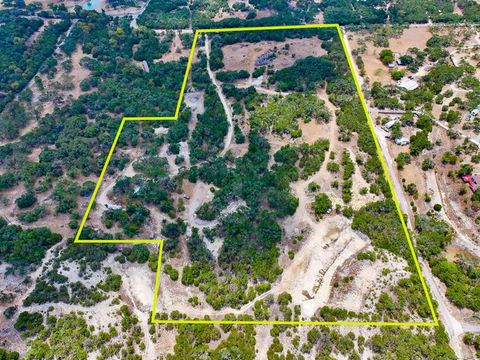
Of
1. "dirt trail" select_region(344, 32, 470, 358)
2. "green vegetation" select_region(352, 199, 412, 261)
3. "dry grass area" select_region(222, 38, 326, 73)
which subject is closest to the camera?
"dirt trail" select_region(344, 32, 470, 358)

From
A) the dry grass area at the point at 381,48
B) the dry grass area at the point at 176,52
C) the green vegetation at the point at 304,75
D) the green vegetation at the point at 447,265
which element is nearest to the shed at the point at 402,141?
the green vegetation at the point at 447,265

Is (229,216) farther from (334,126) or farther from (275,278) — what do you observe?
(334,126)

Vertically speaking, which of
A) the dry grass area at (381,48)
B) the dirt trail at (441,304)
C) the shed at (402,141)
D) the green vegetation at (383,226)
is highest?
the dry grass area at (381,48)

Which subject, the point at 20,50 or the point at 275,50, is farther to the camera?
the point at 20,50

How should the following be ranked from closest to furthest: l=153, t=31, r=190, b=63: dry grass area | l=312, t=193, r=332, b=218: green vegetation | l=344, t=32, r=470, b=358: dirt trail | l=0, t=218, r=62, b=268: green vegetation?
l=344, t=32, r=470, b=358: dirt trail → l=0, t=218, r=62, b=268: green vegetation → l=312, t=193, r=332, b=218: green vegetation → l=153, t=31, r=190, b=63: dry grass area

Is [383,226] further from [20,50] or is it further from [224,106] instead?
[20,50]

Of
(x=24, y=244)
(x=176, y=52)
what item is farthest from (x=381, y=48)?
(x=24, y=244)

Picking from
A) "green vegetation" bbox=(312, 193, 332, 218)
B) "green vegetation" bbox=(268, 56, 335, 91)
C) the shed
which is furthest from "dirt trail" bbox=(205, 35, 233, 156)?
the shed

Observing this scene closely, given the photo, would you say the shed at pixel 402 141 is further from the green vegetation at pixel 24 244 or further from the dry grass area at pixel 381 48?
the green vegetation at pixel 24 244

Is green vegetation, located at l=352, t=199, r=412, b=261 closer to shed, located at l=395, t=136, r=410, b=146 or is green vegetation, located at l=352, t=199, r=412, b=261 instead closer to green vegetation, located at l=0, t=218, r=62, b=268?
shed, located at l=395, t=136, r=410, b=146

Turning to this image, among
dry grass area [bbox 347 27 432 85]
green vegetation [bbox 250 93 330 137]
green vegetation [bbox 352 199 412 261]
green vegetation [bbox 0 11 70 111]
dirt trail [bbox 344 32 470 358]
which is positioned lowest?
dirt trail [bbox 344 32 470 358]

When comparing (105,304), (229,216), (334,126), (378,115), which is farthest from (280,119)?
(105,304)
